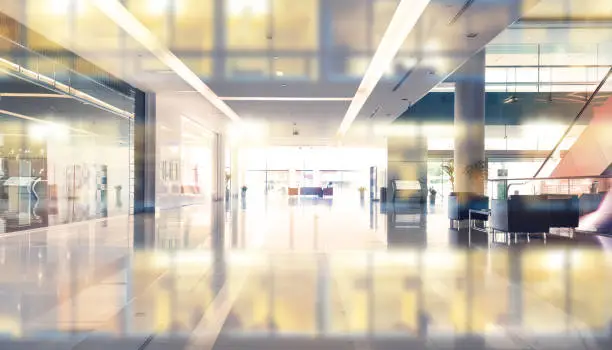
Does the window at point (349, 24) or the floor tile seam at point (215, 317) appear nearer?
the floor tile seam at point (215, 317)

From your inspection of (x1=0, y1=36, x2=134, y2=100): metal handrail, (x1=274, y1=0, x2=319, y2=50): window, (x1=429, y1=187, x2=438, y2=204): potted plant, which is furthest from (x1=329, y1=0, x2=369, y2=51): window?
(x1=429, y1=187, x2=438, y2=204): potted plant

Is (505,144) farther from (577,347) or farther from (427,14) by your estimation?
(577,347)

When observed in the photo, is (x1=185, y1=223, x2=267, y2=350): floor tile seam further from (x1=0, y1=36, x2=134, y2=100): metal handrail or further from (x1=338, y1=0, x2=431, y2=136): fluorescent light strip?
(x1=0, y1=36, x2=134, y2=100): metal handrail

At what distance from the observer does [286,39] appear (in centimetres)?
816

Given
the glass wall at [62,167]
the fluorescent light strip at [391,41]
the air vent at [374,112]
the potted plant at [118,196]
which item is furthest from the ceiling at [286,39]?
the potted plant at [118,196]

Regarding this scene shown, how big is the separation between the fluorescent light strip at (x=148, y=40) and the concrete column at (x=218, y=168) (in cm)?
1054

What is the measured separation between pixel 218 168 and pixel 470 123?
15.1 metres

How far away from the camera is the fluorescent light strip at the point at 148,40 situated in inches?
265

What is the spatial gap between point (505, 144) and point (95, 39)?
23993 mm

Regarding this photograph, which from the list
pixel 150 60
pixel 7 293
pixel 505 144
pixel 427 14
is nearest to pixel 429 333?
pixel 7 293

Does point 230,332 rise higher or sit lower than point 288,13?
lower

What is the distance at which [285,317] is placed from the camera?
3.23m

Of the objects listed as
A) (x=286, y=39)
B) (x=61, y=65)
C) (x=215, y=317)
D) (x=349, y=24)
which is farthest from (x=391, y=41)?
(x=61, y=65)

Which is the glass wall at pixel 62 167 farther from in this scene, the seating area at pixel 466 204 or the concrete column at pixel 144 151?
the seating area at pixel 466 204
